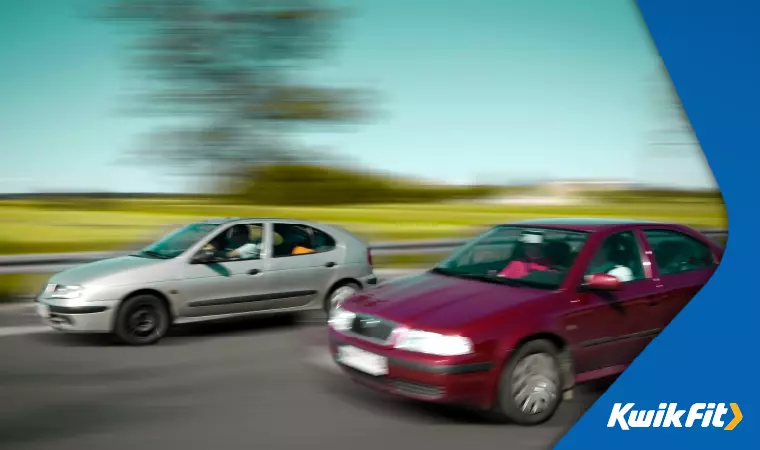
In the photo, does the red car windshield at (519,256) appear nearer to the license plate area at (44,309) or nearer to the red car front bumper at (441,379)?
the red car front bumper at (441,379)

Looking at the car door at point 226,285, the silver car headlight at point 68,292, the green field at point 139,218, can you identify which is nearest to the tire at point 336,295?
the car door at point 226,285

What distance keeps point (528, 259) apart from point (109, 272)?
4.46 m

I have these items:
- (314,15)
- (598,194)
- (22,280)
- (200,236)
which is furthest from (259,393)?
(598,194)

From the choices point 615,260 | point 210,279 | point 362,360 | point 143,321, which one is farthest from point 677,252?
point 143,321

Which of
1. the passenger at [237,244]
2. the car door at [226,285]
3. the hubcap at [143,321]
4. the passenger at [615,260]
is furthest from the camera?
the passenger at [237,244]

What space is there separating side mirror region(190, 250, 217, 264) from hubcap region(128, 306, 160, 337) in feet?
2.28

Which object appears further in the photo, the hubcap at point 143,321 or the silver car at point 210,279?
the hubcap at point 143,321

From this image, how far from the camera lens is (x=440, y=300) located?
5.36 meters

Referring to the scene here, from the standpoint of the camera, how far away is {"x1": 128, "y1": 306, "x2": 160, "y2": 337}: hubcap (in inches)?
312

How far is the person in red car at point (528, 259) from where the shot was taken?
5863 mm

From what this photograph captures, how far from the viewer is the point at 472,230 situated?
30375 mm

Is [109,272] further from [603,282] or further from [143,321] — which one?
[603,282]

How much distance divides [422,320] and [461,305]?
0.32 m

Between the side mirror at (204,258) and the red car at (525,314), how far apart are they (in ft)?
9.88
